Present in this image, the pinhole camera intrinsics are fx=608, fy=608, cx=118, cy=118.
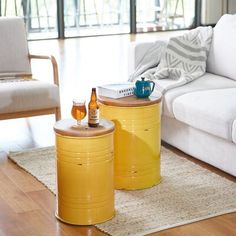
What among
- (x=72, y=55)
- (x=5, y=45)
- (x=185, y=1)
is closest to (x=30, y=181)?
(x=5, y=45)

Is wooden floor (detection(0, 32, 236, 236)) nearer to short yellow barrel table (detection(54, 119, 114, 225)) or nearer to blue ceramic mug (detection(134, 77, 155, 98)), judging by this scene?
short yellow barrel table (detection(54, 119, 114, 225))

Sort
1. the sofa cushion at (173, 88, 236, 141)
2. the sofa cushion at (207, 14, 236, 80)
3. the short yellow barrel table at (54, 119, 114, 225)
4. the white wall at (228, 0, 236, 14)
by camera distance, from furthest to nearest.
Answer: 1. the white wall at (228, 0, 236, 14)
2. the sofa cushion at (207, 14, 236, 80)
3. the sofa cushion at (173, 88, 236, 141)
4. the short yellow barrel table at (54, 119, 114, 225)

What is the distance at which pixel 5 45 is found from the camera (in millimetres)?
4867

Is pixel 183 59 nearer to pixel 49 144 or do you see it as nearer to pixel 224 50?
pixel 224 50

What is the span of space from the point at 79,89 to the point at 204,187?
2841 millimetres

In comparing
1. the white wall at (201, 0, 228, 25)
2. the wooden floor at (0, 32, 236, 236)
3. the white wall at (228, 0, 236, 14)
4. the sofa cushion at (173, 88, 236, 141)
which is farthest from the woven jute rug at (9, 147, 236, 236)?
the white wall at (228, 0, 236, 14)

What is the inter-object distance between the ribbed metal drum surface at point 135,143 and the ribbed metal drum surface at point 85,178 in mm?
368

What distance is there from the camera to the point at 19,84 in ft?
14.3

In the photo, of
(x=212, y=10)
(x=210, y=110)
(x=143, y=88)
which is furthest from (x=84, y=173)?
(x=212, y=10)

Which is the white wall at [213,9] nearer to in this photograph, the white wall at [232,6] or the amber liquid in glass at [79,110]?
the white wall at [232,6]

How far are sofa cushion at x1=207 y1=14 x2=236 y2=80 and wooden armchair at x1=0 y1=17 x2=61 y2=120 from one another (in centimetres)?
119

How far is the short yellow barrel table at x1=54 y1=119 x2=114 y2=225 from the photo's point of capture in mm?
2967

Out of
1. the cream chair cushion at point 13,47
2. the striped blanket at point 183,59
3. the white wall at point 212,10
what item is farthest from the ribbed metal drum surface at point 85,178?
the white wall at point 212,10

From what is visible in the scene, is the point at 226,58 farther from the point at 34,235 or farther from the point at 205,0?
the point at 205,0
